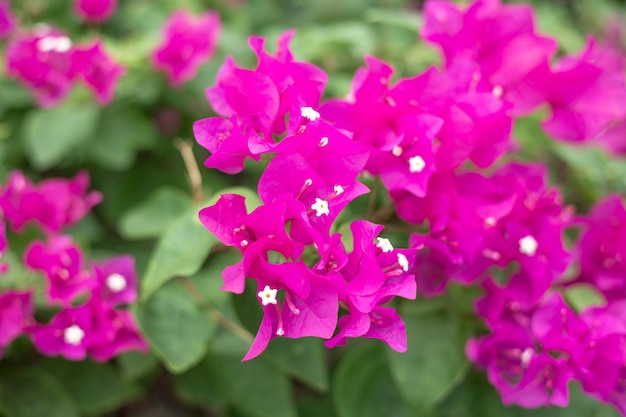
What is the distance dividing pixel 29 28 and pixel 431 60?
122 cm

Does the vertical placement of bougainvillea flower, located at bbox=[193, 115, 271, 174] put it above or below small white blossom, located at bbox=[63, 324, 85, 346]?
above

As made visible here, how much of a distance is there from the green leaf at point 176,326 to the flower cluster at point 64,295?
0.23ft

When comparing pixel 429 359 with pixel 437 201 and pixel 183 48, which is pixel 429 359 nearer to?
pixel 437 201

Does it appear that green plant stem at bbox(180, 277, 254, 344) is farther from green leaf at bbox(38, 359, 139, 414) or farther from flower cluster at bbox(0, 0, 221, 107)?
flower cluster at bbox(0, 0, 221, 107)

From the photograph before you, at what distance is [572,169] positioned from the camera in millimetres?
1695

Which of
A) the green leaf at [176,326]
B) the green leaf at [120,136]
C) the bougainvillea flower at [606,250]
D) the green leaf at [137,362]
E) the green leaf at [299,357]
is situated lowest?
the green leaf at [137,362]

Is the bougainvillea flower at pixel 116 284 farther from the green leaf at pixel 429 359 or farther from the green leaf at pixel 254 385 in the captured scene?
the green leaf at pixel 429 359

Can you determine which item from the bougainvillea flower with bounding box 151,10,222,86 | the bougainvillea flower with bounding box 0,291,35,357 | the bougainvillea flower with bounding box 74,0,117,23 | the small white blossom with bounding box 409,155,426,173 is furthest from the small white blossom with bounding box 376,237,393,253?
the bougainvillea flower with bounding box 74,0,117,23

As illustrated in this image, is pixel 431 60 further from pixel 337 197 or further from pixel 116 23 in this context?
pixel 116 23

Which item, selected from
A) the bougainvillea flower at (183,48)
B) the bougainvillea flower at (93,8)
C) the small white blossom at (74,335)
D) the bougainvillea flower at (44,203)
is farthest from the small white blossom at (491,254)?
the bougainvillea flower at (93,8)

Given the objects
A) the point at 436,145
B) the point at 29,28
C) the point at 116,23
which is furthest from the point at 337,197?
the point at 116,23

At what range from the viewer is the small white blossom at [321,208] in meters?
0.81

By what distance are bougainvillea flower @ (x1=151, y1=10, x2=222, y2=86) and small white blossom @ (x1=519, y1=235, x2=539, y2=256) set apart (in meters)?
0.90

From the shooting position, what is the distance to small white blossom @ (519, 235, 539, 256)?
1022 mm
